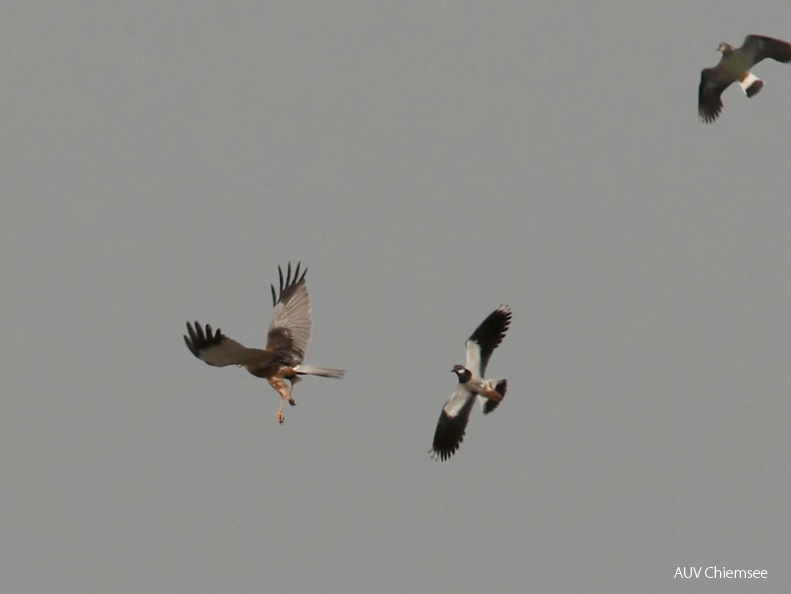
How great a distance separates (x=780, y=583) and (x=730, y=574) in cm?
1585

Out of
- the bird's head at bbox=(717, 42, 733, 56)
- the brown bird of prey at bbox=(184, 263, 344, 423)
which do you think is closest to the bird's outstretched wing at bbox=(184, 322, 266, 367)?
the brown bird of prey at bbox=(184, 263, 344, 423)

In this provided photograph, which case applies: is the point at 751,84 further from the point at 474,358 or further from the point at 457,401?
the point at 457,401

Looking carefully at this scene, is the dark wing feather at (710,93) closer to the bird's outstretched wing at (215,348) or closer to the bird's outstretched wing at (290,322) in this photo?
the bird's outstretched wing at (290,322)

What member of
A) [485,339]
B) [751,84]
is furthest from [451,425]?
[751,84]

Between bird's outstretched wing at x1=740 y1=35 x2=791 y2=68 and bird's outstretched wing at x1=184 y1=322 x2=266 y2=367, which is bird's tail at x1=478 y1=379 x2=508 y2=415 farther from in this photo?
bird's outstretched wing at x1=740 y1=35 x2=791 y2=68

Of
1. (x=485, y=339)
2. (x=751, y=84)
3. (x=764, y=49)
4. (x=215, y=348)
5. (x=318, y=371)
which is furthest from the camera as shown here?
(x=751, y=84)

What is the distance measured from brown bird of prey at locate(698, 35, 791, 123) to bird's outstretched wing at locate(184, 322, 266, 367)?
11.1 m

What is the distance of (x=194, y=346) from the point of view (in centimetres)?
2212

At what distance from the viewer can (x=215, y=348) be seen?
22.4 m

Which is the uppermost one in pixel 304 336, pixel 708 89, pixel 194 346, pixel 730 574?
pixel 730 574

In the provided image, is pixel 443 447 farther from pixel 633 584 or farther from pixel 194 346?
pixel 633 584

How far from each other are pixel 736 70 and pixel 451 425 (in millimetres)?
8999

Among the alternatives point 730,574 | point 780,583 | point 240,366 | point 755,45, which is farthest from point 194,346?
point 780,583

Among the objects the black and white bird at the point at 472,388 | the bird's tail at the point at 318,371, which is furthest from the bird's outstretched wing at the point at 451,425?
the bird's tail at the point at 318,371
